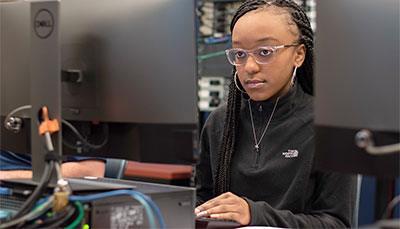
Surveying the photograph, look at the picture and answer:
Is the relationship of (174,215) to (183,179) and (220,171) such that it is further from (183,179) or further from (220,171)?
(183,179)

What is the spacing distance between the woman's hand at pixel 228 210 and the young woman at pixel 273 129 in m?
0.18

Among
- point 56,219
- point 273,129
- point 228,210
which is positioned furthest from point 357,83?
point 273,129

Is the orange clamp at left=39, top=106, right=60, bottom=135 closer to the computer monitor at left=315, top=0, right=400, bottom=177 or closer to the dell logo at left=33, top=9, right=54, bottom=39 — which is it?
the dell logo at left=33, top=9, right=54, bottom=39

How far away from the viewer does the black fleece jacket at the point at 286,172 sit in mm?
1500

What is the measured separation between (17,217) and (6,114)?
45 centimetres

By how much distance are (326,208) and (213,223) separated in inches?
15.0

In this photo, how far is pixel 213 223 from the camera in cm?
131

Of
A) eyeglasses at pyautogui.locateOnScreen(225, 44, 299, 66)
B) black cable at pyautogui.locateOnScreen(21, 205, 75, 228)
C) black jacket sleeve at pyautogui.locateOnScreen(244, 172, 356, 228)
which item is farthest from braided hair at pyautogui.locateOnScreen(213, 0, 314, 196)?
black cable at pyautogui.locateOnScreen(21, 205, 75, 228)

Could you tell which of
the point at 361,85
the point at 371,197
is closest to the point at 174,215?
the point at 361,85

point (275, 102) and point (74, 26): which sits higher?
point (74, 26)

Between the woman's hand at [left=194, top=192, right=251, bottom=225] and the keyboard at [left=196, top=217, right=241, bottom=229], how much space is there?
0.03 feet

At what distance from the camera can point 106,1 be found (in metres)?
1.28

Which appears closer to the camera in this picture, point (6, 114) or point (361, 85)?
point (361, 85)

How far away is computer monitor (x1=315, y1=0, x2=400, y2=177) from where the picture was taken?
37.2 inches
